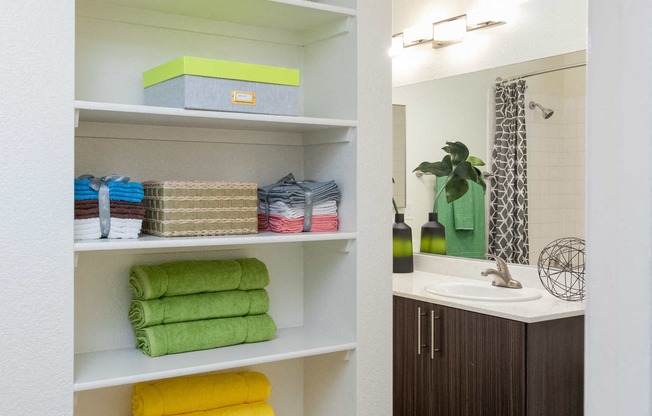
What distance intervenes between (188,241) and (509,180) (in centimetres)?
197

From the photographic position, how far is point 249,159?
2146 mm

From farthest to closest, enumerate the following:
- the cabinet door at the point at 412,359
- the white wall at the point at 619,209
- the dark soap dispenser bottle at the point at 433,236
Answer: the dark soap dispenser bottle at the point at 433,236 → the cabinet door at the point at 412,359 → the white wall at the point at 619,209

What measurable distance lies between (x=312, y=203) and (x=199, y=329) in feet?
1.67

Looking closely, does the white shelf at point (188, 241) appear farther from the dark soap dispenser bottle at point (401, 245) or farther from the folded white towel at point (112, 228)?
the dark soap dispenser bottle at point (401, 245)

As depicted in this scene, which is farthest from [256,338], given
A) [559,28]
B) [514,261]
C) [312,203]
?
[559,28]

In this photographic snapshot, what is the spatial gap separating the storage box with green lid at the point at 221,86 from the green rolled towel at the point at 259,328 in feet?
2.08

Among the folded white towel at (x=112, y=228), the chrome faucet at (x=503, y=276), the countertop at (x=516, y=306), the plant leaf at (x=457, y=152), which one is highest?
the plant leaf at (x=457, y=152)

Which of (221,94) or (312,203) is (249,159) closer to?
(312,203)

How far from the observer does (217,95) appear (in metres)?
1.72

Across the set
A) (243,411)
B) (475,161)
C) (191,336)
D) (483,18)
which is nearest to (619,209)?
(191,336)

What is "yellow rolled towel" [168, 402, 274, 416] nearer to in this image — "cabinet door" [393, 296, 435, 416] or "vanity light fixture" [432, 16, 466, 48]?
"cabinet door" [393, 296, 435, 416]

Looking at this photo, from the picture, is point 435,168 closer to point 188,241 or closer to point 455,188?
point 455,188

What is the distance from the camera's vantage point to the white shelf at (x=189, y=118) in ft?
5.19

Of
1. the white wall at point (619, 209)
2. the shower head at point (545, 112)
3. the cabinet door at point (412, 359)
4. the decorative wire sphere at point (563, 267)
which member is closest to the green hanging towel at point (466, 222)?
the decorative wire sphere at point (563, 267)
